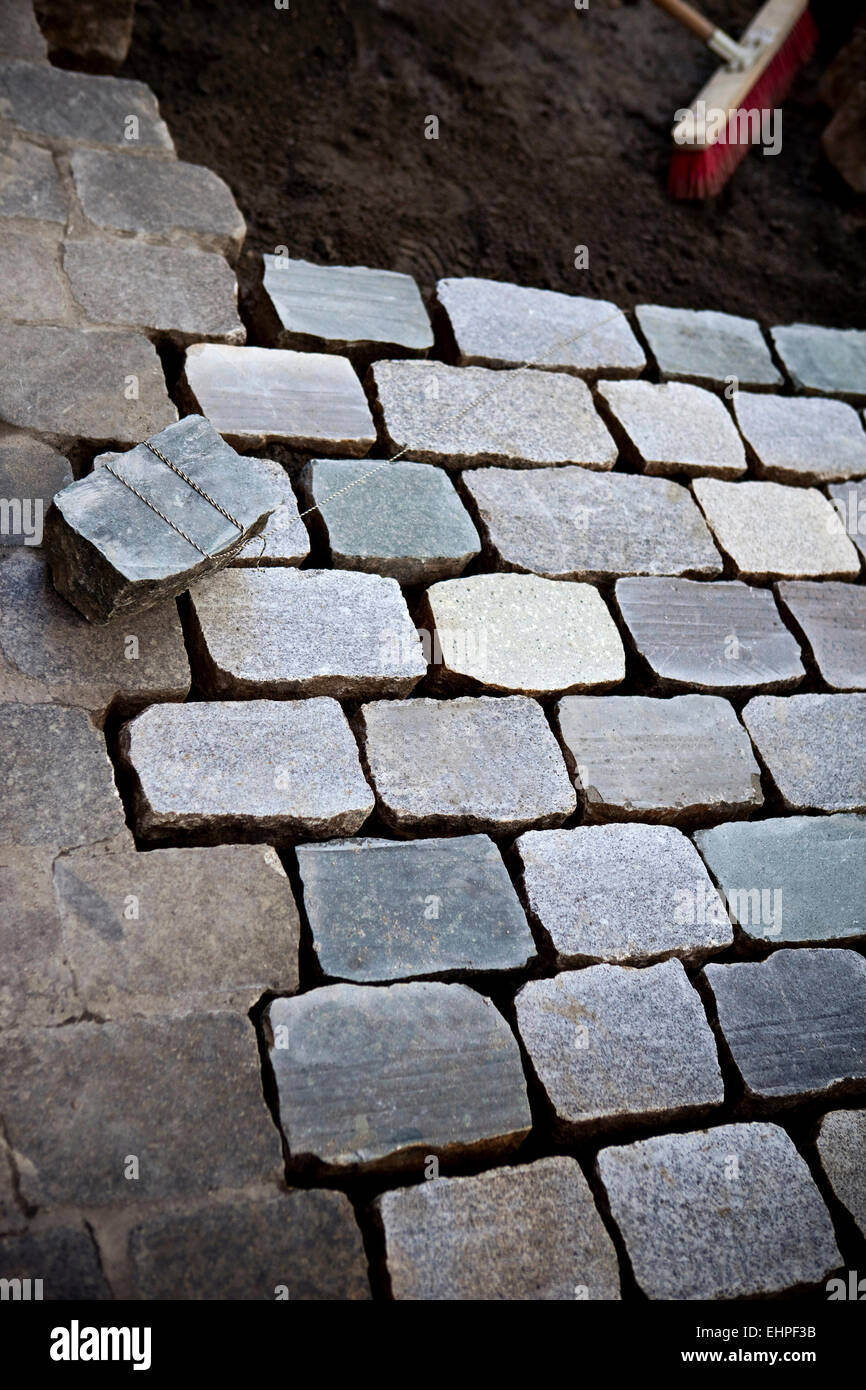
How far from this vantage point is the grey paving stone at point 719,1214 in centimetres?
224

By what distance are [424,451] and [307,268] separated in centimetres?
81

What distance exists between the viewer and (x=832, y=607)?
139 inches

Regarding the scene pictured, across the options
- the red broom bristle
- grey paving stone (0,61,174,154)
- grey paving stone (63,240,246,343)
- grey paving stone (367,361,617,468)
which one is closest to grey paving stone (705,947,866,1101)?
grey paving stone (367,361,617,468)

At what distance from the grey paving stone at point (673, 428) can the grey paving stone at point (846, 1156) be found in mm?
1993

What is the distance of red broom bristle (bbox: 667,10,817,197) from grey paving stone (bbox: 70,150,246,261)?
2050mm

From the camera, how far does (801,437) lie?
13.0 ft

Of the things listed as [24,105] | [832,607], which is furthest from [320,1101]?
[24,105]

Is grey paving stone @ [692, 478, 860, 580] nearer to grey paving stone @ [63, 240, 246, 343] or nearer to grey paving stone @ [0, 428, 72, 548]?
grey paving stone @ [63, 240, 246, 343]

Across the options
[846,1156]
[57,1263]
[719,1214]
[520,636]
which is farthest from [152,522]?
[846,1156]

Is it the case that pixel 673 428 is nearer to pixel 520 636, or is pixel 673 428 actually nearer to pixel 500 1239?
pixel 520 636

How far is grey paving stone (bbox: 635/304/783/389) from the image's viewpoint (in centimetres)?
400

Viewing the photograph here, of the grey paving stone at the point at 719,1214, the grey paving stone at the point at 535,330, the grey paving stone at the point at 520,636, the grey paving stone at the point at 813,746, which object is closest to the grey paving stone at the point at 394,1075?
the grey paving stone at the point at 719,1214

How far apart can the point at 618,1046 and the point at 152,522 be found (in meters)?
1.51
